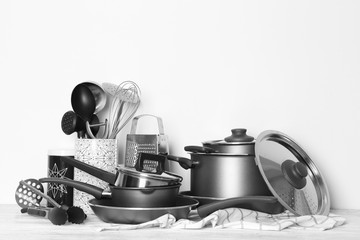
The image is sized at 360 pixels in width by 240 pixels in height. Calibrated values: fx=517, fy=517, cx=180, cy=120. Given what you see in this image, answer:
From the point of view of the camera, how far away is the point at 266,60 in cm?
170

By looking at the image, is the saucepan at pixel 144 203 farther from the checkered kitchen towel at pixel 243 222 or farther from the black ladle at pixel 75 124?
the black ladle at pixel 75 124

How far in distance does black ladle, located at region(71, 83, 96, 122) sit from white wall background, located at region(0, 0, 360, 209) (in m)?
0.16

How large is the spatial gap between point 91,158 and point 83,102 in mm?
186

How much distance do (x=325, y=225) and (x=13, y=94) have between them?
110cm

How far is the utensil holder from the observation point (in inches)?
58.6

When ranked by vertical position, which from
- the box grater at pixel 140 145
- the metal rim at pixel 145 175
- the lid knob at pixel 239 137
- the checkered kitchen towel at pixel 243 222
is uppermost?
the lid knob at pixel 239 137

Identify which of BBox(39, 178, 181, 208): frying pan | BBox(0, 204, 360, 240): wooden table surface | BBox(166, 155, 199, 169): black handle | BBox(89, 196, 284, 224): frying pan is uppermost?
BBox(166, 155, 199, 169): black handle

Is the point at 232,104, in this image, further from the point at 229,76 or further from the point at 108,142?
the point at 108,142

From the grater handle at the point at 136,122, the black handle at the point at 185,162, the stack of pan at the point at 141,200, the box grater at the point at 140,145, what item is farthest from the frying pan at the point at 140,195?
the grater handle at the point at 136,122

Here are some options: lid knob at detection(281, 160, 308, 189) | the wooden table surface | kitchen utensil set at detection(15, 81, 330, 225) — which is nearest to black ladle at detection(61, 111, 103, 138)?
kitchen utensil set at detection(15, 81, 330, 225)

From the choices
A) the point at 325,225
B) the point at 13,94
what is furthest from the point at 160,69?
the point at 325,225

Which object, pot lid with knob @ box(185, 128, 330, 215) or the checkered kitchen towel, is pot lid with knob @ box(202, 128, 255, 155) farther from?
the checkered kitchen towel

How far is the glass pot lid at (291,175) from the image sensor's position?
4.42 feet

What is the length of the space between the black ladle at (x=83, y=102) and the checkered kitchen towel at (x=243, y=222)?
424mm
